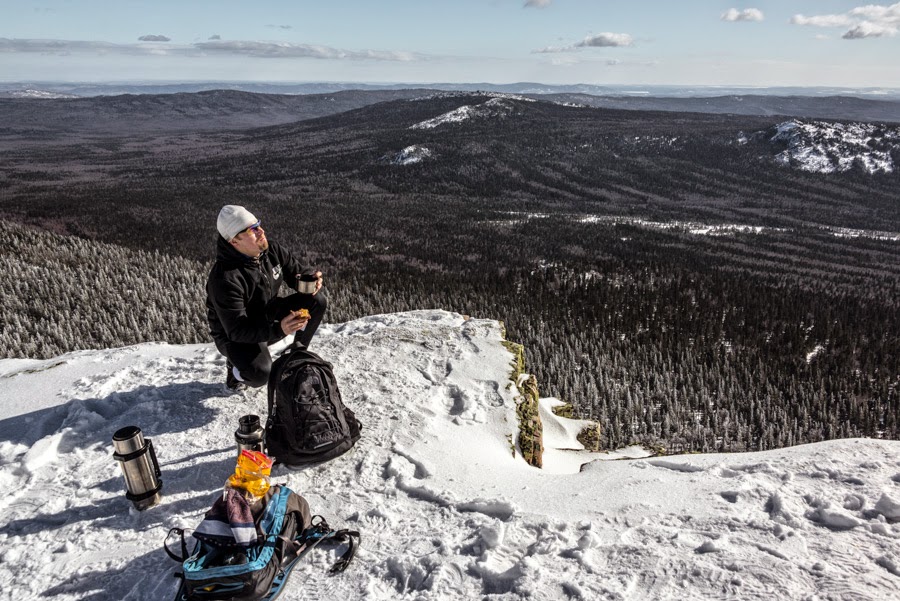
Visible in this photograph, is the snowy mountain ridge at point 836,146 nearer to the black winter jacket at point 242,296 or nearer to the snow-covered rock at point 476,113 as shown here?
the snow-covered rock at point 476,113

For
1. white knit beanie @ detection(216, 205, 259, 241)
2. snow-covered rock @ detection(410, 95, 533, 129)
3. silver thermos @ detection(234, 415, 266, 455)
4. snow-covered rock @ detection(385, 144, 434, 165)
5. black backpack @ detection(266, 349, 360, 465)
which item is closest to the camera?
silver thermos @ detection(234, 415, 266, 455)

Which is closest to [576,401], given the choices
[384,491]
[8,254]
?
[384,491]

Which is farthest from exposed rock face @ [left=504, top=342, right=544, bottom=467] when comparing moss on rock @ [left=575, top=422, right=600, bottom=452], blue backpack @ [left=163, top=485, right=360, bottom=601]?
blue backpack @ [left=163, top=485, right=360, bottom=601]

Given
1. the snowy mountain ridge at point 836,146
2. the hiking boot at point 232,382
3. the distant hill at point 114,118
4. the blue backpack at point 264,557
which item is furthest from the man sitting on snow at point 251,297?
the distant hill at point 114,118

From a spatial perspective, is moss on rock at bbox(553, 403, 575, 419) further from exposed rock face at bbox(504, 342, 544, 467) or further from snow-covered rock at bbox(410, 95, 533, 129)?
snow-covered rock at bbox(410, 95, 533, 129)

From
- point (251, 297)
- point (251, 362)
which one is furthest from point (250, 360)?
point (251, 297)

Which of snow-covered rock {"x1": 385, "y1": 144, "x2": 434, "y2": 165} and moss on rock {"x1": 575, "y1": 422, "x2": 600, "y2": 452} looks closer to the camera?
moss on rock {"x1": 575, "y1": 422, "x2": 600, "y2": 452}

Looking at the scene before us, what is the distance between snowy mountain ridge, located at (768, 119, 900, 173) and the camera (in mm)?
74000

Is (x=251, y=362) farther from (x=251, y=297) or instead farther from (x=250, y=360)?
(x=251, y=297)

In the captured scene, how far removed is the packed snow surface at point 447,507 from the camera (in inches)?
128

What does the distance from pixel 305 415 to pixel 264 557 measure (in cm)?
153

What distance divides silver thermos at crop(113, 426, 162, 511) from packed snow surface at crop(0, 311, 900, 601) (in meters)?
0.14

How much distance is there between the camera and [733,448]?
32.0ft

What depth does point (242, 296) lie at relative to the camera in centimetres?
514
